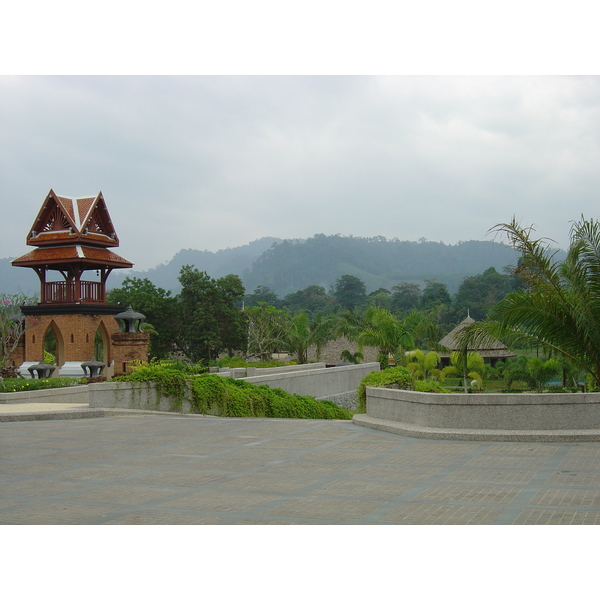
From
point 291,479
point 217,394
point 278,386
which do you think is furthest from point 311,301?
point 291,479

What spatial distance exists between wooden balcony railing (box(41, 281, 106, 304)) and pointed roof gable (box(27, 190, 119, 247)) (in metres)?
1.95

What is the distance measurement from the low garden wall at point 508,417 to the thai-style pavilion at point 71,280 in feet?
61.1

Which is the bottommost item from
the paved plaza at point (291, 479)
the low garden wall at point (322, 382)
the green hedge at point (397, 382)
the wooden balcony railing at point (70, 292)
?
the low garden wall at point (322, 382)

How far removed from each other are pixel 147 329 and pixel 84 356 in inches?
584

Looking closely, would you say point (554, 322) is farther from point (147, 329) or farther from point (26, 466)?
point (147, 329)

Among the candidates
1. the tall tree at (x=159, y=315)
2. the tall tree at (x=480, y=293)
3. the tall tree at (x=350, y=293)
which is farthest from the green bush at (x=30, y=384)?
the tall tree at (x=350, y=293)

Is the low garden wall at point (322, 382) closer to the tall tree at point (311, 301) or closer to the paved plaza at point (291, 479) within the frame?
the paved plaza at point (291, 479)

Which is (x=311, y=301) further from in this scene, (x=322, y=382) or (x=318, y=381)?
(x=318, y=381)

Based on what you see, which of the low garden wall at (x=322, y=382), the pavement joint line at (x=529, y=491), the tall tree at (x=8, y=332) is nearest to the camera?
the pavement joint line at (x=529, y=491)

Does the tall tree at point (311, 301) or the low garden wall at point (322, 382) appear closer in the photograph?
the low garden wall at point (322, 382)

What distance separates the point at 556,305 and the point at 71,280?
22.7 meters

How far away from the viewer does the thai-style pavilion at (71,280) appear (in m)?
27.5

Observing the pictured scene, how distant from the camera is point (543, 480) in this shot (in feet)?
25.8

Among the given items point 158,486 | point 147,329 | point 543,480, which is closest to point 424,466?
point 543,480
